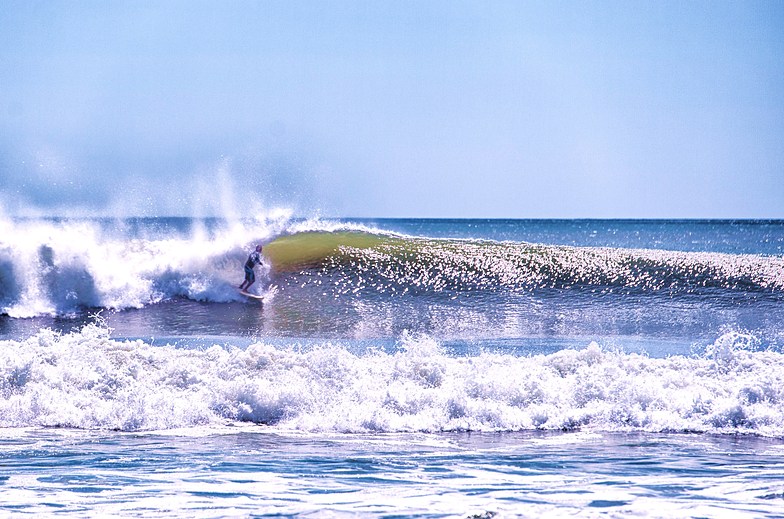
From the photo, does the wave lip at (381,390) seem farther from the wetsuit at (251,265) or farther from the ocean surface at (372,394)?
the wetsuit at (251,265)

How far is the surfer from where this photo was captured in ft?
67.1

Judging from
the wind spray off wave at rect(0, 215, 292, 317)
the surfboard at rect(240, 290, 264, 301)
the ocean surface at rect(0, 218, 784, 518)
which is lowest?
the ocean surface at rect(0, 218, 784, 518)

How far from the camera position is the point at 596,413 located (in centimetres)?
990

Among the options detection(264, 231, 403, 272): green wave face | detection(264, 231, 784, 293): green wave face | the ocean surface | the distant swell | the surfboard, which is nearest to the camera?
the ocean surface

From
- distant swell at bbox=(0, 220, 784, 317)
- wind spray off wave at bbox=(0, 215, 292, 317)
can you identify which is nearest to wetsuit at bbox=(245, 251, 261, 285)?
distant swell at bbox=(0, 220, 784, 317)

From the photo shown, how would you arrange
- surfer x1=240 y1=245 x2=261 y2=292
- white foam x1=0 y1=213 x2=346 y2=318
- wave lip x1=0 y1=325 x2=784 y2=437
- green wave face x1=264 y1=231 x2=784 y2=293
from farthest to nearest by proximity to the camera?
green wave face x1=264 y1=231 x2=784 y2=293
surfer x1=240 y1=245 x2=261 y2=292
white foam x1=0 y1=213 x2=346 y2=318
wave lip x1=0 y1=325 x2=784 y2=437

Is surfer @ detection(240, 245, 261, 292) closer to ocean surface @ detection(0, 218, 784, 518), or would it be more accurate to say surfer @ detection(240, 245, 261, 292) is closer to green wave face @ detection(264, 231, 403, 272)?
ocean surface @ detection(0, 218, 784, 518)

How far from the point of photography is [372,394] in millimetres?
10336

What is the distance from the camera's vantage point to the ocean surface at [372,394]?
22.4 feet

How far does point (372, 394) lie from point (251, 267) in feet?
36.4

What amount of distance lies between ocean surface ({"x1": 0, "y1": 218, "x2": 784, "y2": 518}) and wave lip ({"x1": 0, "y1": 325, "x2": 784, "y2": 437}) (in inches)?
1.3

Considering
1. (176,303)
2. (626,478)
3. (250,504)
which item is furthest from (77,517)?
(176,303)

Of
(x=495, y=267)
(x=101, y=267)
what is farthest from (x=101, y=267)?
(x=495, y=267)

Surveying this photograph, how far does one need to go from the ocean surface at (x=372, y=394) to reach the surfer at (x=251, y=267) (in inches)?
8.9
